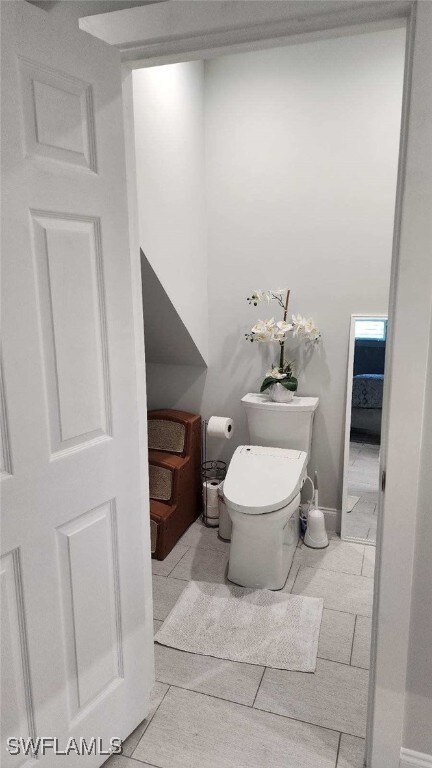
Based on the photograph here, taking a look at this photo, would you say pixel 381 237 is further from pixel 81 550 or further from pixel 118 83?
pixel 81 550

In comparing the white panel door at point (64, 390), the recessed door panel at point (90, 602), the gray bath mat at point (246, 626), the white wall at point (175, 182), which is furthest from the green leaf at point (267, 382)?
the recessed door panel at point (90, 602)

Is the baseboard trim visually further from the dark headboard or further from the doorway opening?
the dark headboard

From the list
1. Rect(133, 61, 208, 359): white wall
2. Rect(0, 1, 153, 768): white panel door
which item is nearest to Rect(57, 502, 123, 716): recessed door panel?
Rect(0, 1, 153, 768): white panel door

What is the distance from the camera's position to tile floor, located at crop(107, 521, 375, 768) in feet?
5.04

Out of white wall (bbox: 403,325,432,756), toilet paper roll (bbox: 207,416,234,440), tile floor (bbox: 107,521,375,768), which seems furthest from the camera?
toilet paper roll (bbox: 207,416,234,440)

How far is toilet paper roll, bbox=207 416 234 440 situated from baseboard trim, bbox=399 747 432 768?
166 centimetres

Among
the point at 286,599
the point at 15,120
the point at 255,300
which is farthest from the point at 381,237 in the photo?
the point at 15,120

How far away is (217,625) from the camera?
2.12 metres

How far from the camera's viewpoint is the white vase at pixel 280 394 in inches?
105

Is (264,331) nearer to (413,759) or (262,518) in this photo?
(262,518)

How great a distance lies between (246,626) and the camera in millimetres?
2111

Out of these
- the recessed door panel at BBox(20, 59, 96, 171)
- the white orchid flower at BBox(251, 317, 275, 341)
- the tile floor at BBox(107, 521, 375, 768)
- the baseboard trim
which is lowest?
the tile floor at BBox(107, 521, 375, 768)

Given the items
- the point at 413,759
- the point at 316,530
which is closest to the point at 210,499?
the point at 316,530

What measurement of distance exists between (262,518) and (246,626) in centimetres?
44
